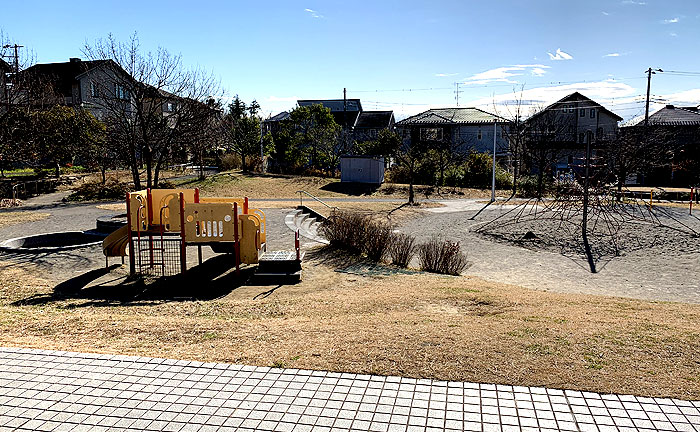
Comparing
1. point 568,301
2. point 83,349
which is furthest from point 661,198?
point 83,349

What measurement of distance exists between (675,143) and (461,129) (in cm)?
1770

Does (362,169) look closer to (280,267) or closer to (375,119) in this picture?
(280,267)

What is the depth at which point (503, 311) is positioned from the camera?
7883 millimetres

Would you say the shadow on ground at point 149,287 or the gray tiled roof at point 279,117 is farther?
the gray tiled roof at point 279,117

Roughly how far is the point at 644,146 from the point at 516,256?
96.7 feet

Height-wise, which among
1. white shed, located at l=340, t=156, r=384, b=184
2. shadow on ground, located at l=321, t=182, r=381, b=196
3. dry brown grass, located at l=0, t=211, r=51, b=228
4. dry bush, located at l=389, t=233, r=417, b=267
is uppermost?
white shed, located at l=340, t=156, r=384, b=184

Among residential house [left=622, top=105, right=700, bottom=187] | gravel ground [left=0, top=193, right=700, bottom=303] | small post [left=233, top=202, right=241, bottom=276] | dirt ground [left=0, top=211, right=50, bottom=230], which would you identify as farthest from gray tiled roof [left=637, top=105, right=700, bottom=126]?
dirt ground [left=0, top=211, right=50, bottom=230]

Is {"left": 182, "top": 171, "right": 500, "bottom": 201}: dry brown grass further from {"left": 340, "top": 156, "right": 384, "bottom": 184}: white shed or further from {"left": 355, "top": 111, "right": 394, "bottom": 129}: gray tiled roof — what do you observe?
{"left": 355, "top": 111, "right": 394, "bottom": 129}: gray tiled roof

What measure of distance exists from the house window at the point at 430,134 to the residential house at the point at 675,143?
15119 mm

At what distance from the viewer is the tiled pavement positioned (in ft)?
14.5

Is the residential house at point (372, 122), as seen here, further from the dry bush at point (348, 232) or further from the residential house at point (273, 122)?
the dry bush at point (348, 232)

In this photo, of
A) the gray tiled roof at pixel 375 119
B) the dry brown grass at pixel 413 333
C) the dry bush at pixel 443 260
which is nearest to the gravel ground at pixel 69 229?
the dry brown grass at pixel 413 333

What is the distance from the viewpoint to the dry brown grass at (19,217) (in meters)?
18.3

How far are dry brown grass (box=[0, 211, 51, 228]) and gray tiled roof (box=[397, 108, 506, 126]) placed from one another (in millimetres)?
30630
